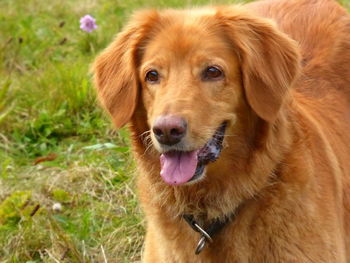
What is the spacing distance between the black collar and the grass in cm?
98

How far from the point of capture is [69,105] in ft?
19.6

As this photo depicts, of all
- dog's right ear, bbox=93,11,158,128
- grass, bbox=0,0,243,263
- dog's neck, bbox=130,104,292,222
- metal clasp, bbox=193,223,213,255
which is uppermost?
dog's right ear, bbox=93,11,158,128

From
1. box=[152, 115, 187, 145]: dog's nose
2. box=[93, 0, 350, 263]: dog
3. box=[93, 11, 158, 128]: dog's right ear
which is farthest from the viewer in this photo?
box=[93, 11, 158, 128]: dog's right ear

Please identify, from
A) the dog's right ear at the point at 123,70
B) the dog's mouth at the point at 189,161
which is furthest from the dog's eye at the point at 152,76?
the dog's mouth at the point at 189,161

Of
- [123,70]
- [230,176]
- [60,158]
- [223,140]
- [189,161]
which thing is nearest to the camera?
[189,161]

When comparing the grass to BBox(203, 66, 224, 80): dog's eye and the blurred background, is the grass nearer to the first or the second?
the blurred background

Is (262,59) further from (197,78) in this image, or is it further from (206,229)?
(206,229)

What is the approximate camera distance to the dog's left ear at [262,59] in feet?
11.4

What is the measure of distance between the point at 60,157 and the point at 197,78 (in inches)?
93.1

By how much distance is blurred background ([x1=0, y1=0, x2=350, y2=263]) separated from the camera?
4582 mm

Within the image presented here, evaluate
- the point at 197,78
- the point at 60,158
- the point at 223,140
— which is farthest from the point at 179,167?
the point at 60,158

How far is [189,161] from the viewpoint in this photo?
3.36 m

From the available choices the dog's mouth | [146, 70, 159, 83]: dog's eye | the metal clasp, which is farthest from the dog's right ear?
the metal clasp

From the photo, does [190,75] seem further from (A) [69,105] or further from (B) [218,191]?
(A) [69,105]
